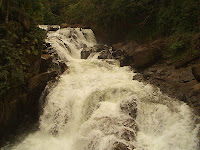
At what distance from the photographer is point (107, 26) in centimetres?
1525

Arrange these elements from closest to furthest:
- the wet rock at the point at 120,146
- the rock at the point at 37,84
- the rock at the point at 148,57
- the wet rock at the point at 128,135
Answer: the wet rock at the point at 120,146, the wet rock at the point at 128,135, the rock at the point at 37,84, the rock at the point at 148,57

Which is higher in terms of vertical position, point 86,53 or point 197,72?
point 86,53

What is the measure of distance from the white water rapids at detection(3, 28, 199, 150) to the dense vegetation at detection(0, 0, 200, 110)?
7.09ft

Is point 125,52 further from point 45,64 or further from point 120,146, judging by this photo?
point 120,146

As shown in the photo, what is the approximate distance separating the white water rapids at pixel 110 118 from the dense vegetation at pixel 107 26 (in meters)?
2.16

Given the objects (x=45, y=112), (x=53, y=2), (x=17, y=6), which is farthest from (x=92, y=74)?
(x=53, y=2)

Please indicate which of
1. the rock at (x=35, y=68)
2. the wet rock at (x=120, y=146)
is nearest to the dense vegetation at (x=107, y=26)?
the rock at (x=35, y=68)

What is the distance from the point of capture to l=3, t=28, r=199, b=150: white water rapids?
5.35 m

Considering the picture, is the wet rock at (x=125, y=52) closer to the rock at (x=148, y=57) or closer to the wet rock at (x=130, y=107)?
the rock at (x=148, y=57)

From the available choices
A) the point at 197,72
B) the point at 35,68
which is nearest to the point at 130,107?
the point at 197,72

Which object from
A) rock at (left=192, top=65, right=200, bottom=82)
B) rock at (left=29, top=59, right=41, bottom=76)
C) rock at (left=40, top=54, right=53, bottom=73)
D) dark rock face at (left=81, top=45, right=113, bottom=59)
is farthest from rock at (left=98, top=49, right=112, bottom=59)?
rock at (left=192, top=65, right=200, bottom=82)

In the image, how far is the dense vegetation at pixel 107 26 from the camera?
666cm

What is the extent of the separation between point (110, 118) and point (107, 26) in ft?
36.3

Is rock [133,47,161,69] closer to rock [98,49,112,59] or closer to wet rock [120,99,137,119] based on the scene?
rock [98,49,112,59]
